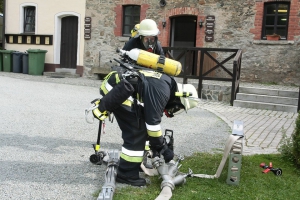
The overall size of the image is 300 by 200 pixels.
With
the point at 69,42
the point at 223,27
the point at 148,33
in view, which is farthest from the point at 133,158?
the point at 69,42

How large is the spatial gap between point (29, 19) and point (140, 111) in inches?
594

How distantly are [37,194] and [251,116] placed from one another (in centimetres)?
644

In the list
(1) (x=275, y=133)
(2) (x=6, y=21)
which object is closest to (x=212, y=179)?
(1) (x=275, y=133)

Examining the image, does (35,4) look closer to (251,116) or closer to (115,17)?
(115,17)

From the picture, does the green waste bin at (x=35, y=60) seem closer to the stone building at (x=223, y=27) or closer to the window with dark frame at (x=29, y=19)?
the window with dark frame at (x=29, y=19)

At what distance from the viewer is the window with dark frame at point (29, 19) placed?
17391 mm

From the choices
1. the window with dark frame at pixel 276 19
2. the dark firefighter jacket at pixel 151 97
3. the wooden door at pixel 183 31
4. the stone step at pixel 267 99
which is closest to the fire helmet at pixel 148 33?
the dark firefighter jacket at pixel 151 97

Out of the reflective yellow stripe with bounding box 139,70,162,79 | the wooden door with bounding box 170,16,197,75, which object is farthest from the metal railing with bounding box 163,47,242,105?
the reflective yellow stripe with bounding box 139,70,162,79

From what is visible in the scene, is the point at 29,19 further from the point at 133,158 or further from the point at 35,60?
the point at 133,158

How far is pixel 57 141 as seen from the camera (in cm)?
579

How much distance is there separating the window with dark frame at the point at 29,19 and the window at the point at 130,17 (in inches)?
185

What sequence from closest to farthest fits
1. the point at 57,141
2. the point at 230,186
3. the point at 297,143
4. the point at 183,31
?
the point at 230,186
the point at 297,143
the point at 57,141
the point at 183,31

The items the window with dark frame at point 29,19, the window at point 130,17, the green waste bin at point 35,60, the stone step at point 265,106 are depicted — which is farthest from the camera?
the window with dark frame at point 29,19

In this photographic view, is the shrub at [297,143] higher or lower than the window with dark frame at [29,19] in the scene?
lower
